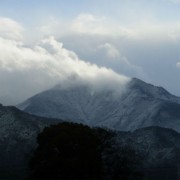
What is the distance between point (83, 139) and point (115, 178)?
21567mm

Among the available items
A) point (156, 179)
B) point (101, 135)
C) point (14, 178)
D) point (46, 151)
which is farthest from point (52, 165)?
point (156, 179)

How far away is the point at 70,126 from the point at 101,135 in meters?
15.3

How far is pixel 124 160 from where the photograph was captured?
120000mm

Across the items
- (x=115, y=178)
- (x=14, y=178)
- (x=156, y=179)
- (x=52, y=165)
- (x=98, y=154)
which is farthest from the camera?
(x=156, y=179)

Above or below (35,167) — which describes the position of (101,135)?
above

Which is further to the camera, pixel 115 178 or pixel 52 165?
pixel 115 178

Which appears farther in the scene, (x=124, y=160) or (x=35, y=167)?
(x=124, y=160)

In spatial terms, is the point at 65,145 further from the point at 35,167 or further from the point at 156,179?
the point at 156,179

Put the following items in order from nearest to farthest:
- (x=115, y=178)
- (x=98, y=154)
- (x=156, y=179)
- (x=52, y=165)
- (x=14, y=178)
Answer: (x=52, y=165) < (x=98, y=154) < (x=115, y=178) < (x=14, y=178) < (x=156, y=179)

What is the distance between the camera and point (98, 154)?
10156 cm

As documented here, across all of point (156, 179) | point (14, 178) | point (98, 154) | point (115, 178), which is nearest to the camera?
point (98, 154)

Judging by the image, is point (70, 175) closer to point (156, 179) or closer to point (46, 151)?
point (46, 151)

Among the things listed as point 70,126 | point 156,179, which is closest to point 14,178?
point 156,179

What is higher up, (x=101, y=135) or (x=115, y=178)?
(x=101, y=135)
